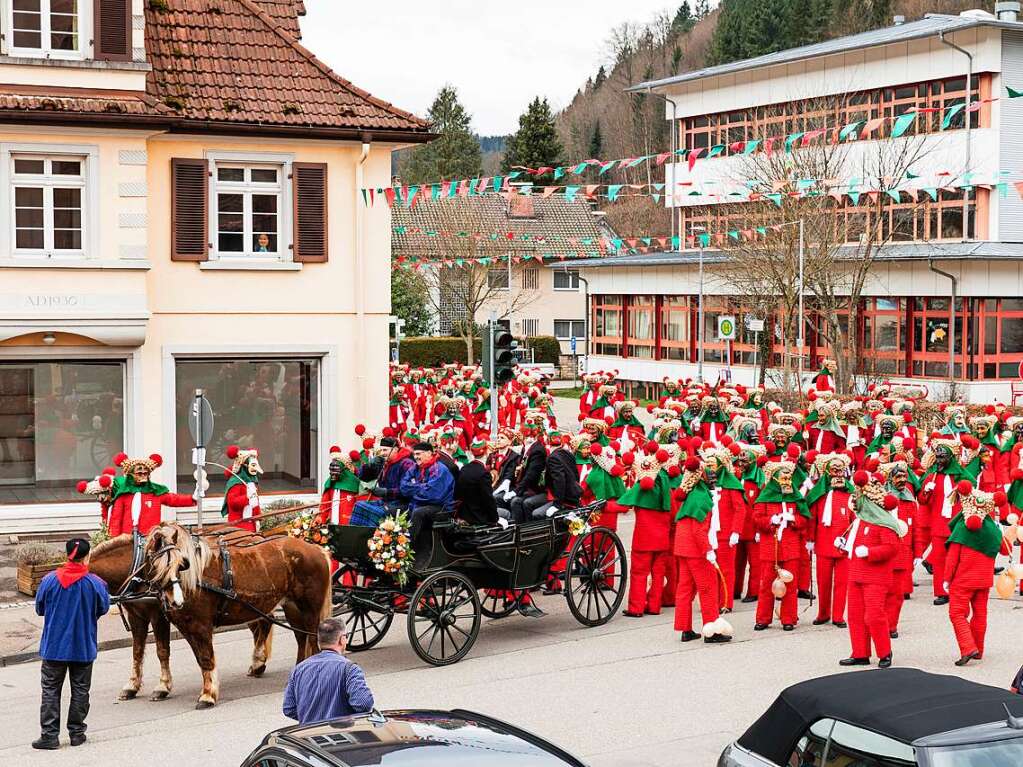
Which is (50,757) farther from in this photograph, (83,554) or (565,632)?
(565,632)

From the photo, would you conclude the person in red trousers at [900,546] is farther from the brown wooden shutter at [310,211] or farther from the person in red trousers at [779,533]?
the brown wooden shutter at [310,211]

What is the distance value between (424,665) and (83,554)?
3.65 meters

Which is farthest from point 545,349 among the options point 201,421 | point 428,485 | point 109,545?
point 109,545

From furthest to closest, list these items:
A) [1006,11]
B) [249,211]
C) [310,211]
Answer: [1006,11] < [310,211] < [249,211]

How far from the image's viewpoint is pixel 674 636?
14.5 meters

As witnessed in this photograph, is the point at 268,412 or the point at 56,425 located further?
the point at 268,412

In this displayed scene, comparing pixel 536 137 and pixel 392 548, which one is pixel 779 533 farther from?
pixel 536 137

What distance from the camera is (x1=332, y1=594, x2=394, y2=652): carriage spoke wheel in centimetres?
1318

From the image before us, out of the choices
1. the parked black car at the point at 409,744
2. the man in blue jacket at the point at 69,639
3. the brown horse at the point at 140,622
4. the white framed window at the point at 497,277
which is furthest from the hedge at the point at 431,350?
the parked black car at the point at 409,744

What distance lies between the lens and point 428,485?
13453mm

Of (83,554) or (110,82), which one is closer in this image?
(83,554)

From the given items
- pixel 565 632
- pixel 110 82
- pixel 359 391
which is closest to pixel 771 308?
pixel 359 391

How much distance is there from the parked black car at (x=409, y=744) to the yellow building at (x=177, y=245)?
15.4 m

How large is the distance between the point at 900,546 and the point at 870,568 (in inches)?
13.5
